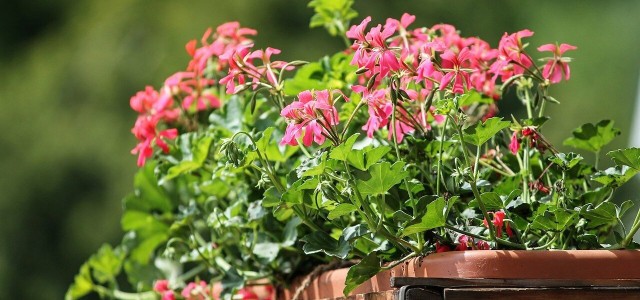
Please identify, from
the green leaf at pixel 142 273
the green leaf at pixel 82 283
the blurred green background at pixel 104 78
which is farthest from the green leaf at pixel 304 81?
the blurred green background at pixel 104 78

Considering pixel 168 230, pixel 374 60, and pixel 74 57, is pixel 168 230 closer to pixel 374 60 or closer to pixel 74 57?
pixel 374 60

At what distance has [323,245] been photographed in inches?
34.4

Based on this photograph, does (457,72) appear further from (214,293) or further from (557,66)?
(214,293)

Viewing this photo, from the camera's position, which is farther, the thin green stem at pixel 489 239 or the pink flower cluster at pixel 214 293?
the pink flower cluster at pixel 214 293

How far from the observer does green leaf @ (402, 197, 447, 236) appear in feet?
2.47

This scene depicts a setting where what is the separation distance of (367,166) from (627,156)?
22 centimetres

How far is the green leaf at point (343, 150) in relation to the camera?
30.6 inches

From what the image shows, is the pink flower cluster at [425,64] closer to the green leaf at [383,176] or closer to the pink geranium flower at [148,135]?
the green leaf at [383,176]

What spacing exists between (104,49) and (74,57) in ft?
0.48

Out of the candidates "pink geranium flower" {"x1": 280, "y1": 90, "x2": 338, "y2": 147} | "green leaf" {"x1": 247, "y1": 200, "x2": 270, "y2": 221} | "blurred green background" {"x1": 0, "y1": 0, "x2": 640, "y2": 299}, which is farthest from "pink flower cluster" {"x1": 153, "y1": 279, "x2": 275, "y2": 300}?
"blurred green background" {"x1": 0, "y1": 0, "x2": 640, "y2": 299}

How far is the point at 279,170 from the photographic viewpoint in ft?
3.59

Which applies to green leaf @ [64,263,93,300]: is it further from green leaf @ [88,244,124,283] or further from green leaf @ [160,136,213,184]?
green leaf @ [160,136,213,184]

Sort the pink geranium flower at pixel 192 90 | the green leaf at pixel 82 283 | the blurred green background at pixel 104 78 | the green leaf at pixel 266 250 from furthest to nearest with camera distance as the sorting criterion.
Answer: the blurred green background at pixel 104 78 → the green leaf at pixel 82 283 → the pink geranium flower at pixel 192 90 → the green leaf at pixel 266 250

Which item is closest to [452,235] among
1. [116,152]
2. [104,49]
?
[116,152]
